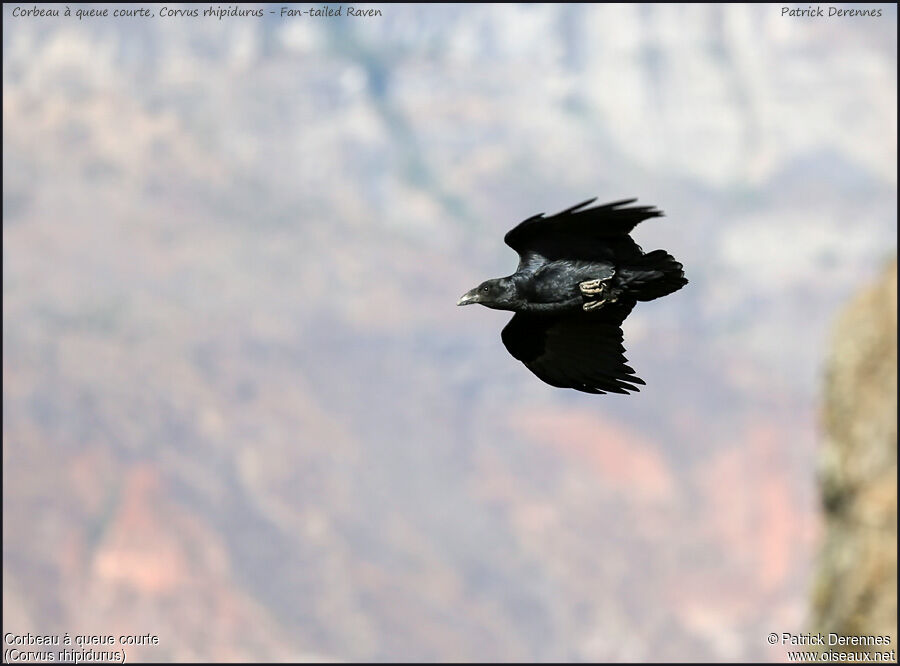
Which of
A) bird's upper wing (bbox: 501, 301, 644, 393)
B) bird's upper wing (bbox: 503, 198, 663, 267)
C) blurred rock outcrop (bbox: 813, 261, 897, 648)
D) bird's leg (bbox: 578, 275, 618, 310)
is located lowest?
blurred rock outcrop (bbox: 813, 261, 897, 648)

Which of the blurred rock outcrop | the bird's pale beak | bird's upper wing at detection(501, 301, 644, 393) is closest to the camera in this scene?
the bird's pale beak

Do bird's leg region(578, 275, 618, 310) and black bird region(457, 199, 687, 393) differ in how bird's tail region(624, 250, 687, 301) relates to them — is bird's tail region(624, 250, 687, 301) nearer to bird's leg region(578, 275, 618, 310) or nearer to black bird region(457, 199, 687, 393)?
black bird region(457, 199, 687, 393)

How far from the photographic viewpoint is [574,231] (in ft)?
57.0

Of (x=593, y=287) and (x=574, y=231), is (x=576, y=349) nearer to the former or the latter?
(x=593, y=287)

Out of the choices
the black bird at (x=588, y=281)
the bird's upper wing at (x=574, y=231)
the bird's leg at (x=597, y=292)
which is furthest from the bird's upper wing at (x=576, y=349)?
the bird's upper wing at (x=574, y=231)

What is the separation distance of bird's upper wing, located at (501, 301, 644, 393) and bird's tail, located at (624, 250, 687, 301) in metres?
1.35

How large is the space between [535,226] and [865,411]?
16383mm

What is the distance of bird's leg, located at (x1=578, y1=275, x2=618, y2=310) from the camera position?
17266 millimetres

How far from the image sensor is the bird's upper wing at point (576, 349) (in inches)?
743

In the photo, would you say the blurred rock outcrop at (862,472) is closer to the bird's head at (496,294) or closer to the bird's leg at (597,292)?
the bird's leg at (597,292)

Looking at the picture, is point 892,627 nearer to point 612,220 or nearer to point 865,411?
point 865,411

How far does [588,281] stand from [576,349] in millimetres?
2187

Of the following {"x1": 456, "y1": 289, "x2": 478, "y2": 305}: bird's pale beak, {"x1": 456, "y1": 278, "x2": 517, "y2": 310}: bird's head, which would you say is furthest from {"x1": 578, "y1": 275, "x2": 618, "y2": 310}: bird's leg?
{"x1": 456, "y1": 289, "x2": 478, "y2": 305}: bird's pale beak

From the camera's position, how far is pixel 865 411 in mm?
31203
